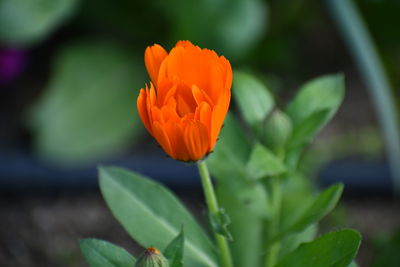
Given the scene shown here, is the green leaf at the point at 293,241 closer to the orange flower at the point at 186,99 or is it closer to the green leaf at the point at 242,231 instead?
the green leaf at the point at 242,231

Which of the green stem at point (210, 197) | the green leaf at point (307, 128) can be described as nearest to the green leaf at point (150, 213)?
the green stem at point (210, 197)

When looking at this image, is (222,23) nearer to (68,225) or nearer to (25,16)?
(25,16)

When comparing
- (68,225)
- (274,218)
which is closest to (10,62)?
(68,225)

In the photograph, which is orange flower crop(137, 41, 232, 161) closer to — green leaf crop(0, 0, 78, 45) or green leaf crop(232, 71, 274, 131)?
green leaf crop(232, 71, 274, 131)

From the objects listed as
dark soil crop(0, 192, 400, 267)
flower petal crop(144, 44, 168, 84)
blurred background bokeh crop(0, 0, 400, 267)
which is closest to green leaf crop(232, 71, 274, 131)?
flower petal crop(144, 44, 168, 84)

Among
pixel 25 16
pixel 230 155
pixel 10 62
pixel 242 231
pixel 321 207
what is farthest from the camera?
pixel 10 62

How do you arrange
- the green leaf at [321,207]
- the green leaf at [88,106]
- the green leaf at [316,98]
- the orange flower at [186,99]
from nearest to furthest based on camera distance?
1. the orange flower at [186,99]
2. the green leaf at [321,207]
3. the green leaf at [316,98]
4. the green leaf at [88,106]
